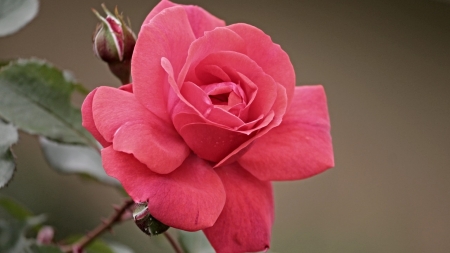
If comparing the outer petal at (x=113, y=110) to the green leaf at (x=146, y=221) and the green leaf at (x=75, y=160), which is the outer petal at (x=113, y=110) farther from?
the green leaf at (x=75, y=160)

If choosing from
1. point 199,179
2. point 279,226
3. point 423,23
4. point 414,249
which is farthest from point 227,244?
point 423,23

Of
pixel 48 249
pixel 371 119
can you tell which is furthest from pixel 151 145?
pixel 371 119

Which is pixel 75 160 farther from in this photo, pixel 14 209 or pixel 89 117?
pixel 89 117

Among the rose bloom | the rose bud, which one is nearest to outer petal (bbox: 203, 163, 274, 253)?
the rose bloom

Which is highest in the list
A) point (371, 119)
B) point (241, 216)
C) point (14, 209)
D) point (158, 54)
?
point (158, 54)

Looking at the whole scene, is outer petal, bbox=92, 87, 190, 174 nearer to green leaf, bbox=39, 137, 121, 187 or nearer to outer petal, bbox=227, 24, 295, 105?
outer petal, bbox=227, 24, 295, 105

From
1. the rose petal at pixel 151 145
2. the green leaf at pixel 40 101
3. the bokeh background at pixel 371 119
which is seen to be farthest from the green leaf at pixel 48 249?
the bokeh background at pixel 371 119
